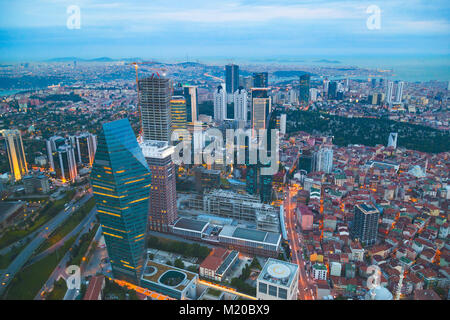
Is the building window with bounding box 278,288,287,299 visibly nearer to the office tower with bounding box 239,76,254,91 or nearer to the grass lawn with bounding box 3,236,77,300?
the grass lawn with bounding box 3,236,77,300

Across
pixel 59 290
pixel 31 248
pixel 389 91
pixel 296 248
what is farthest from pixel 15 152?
pixel 389 91

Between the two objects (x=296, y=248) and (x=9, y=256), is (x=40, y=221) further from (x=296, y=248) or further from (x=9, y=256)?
(x=296, y=248)

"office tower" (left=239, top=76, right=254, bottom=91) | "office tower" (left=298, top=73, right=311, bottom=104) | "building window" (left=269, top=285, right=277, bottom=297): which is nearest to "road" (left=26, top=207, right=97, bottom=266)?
"building window" (left=269, top=285, right=277, bottom=297)

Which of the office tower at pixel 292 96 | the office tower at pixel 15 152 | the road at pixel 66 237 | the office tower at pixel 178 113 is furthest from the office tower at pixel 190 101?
the road at pixel 66 237

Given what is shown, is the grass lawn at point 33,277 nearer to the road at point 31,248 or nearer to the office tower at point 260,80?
the road at point 31,248
